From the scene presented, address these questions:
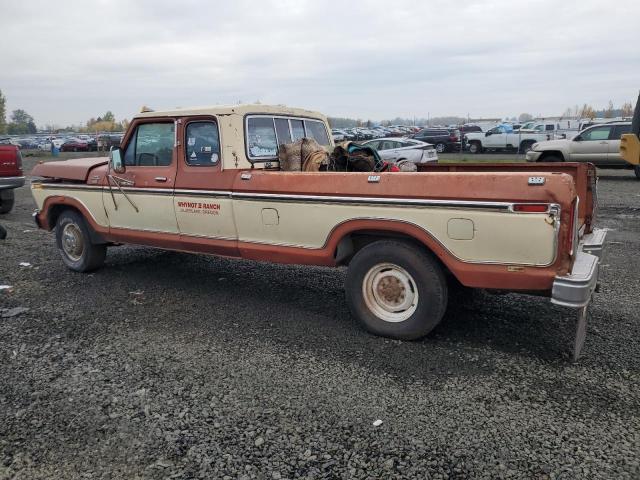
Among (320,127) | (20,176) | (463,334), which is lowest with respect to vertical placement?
(463,334)

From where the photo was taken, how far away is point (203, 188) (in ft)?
17.2

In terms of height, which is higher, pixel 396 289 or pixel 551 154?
pixel 396 289

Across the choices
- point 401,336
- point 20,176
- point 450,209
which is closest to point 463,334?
point 401,336

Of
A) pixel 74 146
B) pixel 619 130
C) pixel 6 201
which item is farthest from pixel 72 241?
pixel 74 146

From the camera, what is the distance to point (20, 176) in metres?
10.6

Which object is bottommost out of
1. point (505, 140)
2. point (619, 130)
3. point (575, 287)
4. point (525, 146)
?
point (525, 146)

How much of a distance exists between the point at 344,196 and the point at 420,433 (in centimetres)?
198

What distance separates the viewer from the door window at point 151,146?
5656mm

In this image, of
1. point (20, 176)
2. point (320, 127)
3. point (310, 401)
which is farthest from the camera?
point (20, 176)

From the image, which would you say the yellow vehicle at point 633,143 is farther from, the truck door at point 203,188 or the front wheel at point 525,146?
the front wheel at point 525,146

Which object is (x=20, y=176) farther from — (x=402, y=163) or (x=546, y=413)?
(x=546, y=413)

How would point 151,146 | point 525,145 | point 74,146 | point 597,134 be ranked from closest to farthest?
point 151,146 → point 597,134 → point 525,145 → point 74,146

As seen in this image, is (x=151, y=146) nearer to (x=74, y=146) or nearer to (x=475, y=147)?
(x=475, y=147)

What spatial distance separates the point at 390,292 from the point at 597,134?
50.7 feet
